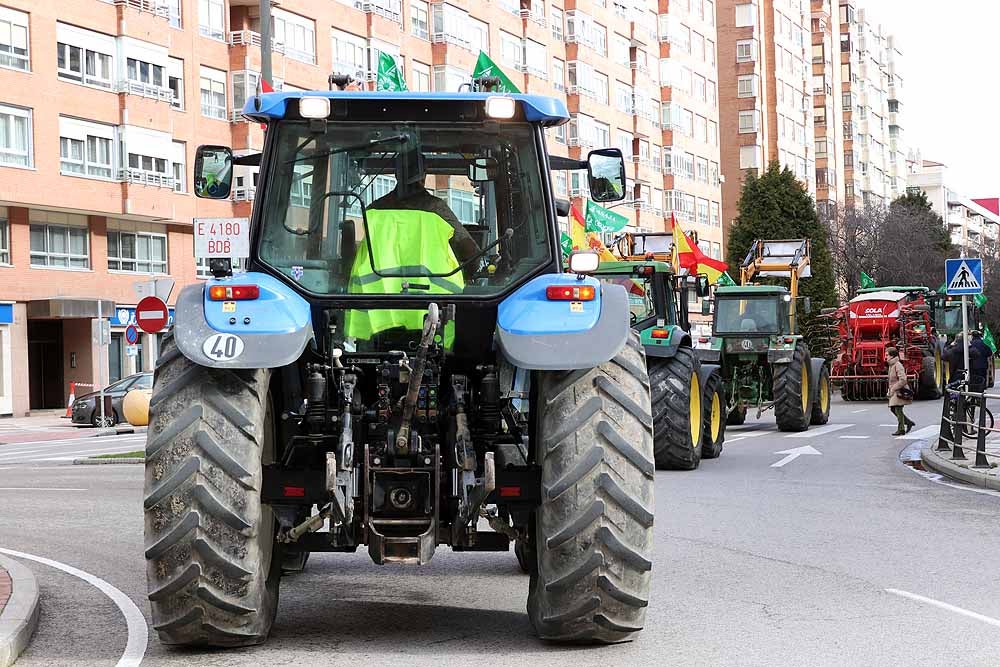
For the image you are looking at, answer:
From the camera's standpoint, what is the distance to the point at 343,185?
23.3ft

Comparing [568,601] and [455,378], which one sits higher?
[455,378]

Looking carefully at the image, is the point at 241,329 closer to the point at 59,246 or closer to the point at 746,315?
the point at 746,315

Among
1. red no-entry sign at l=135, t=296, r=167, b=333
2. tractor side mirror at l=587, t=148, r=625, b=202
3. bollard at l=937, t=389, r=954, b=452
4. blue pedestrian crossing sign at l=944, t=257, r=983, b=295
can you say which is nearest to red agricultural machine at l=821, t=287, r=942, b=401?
blue pedestrian crossing sign at l=944, t=257, r=983, b=295

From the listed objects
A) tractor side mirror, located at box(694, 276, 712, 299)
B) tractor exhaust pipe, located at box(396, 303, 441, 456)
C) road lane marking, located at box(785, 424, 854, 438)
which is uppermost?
tractor side mirror, located at box(694, 276, 712, 299)

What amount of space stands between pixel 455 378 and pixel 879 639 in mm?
2482

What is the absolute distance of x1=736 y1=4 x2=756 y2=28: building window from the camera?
309ft

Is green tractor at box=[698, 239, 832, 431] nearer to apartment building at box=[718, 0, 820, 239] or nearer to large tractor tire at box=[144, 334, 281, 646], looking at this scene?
large tractor tire at box=[144, 334, 281, 646]

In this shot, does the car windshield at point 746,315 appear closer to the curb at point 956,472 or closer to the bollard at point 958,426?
the curb at point 956,472

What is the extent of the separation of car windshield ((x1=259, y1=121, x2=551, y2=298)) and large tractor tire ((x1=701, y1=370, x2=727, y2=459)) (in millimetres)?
11454

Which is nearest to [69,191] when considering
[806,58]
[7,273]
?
[7,273]

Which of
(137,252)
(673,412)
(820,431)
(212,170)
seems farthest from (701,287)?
(137,252)

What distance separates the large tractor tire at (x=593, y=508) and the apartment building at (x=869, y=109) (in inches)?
4049

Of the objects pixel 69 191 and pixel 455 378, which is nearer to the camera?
pixel 455 378

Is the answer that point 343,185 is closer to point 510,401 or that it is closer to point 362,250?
point 362,250
